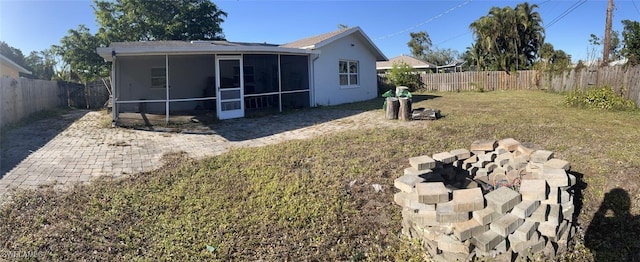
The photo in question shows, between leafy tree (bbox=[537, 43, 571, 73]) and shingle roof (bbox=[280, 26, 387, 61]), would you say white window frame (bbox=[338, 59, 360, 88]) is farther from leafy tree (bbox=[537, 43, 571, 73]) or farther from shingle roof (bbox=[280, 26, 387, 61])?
leafy tree (bbox=[537, 43, 571, 73])

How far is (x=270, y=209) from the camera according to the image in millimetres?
4062

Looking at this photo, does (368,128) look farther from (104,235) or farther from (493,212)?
(104,235)

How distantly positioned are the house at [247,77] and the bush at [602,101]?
8419 millimetres

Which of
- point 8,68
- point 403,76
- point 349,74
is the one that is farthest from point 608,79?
point 8,68

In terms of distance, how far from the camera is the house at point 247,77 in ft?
40.5

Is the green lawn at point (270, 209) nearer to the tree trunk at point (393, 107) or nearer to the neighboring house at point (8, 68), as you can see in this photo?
the tree trunk at point (393, 107)

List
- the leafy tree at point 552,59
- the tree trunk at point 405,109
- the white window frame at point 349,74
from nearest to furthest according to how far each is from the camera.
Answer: the tree trunk at point 405,109, the white window frame at point 349,74, the leafy tree at point 552,59

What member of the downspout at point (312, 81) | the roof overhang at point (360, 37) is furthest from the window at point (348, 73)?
the downspout at point (312, 81)

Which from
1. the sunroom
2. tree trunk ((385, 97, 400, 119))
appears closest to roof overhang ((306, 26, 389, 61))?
the sunroom

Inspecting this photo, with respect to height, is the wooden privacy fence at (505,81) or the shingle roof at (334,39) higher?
the shingle roof at (334,39)

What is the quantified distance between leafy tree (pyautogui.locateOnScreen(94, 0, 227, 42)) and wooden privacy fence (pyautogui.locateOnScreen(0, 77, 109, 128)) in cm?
667

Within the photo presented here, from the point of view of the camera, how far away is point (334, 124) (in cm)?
959

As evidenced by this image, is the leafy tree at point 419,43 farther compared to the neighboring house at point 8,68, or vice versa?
the leafy tree at point 419,43

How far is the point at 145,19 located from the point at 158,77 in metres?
12.4
